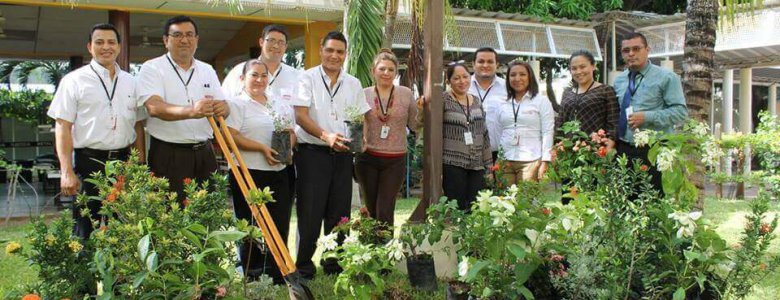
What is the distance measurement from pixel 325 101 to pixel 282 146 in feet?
1.47

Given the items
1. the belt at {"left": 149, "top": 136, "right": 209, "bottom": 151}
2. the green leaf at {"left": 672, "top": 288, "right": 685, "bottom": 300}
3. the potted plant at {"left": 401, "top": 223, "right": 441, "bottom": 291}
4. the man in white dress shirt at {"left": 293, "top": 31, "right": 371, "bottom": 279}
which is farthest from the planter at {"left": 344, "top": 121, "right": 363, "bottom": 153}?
the green leaf at {"left": 672, "top": 288, "right": 685, "bottom": 300}

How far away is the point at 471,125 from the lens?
15.4ft

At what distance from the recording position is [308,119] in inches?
166

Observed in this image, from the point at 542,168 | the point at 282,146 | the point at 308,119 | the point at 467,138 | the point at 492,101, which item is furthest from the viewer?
the point at 492,101

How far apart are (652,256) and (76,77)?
10.4ft

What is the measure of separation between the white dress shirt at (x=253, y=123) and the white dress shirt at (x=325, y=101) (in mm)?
198

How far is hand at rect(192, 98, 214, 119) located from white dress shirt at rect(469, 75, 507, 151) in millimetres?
2268

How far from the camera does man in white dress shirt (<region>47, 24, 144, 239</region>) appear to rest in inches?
151

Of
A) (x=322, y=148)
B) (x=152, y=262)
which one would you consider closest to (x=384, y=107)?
(x=322, y=148)

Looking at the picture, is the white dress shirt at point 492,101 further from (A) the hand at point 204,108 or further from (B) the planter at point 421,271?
(A) the hand at point 204,108

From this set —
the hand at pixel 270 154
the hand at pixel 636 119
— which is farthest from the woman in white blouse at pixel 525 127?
the hand at pixel 270 154

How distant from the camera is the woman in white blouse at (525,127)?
4965mm

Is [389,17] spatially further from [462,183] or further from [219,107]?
[219,107]

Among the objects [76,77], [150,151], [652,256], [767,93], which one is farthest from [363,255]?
[767,93]
